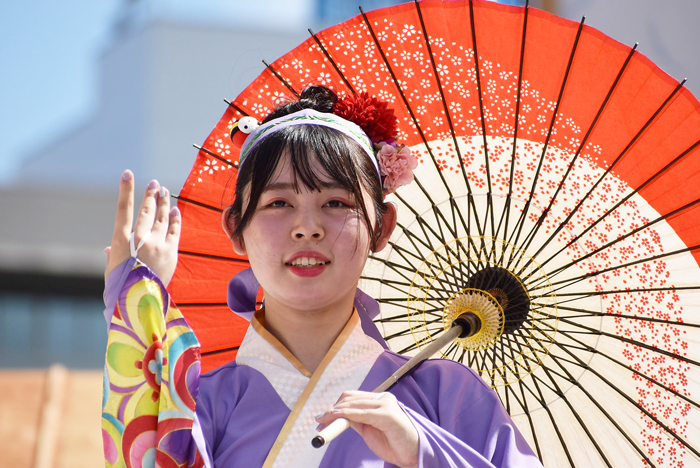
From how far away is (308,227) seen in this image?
1.40 m

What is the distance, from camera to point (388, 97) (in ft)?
5.94

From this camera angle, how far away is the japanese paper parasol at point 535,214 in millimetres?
1662

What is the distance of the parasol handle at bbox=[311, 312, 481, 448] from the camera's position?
1126 mm

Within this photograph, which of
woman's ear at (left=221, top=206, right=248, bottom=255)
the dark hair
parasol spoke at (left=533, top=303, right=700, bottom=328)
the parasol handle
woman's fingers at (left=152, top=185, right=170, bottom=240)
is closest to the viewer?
the parasol handle

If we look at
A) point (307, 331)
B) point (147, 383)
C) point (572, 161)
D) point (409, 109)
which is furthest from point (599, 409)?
point (147, 383)

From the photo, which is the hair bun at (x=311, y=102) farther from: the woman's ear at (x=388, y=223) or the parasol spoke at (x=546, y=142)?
the parasol spoke at (x=546, y=142)

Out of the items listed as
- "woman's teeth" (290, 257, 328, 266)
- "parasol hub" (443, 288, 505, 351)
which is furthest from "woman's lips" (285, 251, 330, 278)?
"parasol hub" (443, 288, 505, 351)

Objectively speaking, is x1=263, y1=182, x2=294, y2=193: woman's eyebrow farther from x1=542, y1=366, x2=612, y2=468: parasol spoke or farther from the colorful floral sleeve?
x1=542, y1=366, x2=612, y2=468: parasol spoke

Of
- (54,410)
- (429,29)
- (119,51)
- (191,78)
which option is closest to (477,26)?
(429,29)

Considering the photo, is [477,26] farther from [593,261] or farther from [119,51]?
[119,51]

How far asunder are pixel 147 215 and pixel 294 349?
1.38 ft

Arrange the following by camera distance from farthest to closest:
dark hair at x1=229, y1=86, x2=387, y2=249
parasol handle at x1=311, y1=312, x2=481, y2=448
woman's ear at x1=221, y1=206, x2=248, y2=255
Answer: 1. woman's ear at x1=221, y1=206, x2=248, y2=255
2. dark hair at x1=229, y1=86, x2=387, y2=249
3. parasol handle at x1=311, y1=312, x2=481, y2=448

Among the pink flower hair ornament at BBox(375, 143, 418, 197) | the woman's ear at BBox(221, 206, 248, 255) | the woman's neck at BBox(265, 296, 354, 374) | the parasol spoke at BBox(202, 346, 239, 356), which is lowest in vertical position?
the parasol spoke at BBox(202, 346, 239, 356)

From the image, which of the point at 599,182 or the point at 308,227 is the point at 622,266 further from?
the point at 308,227
